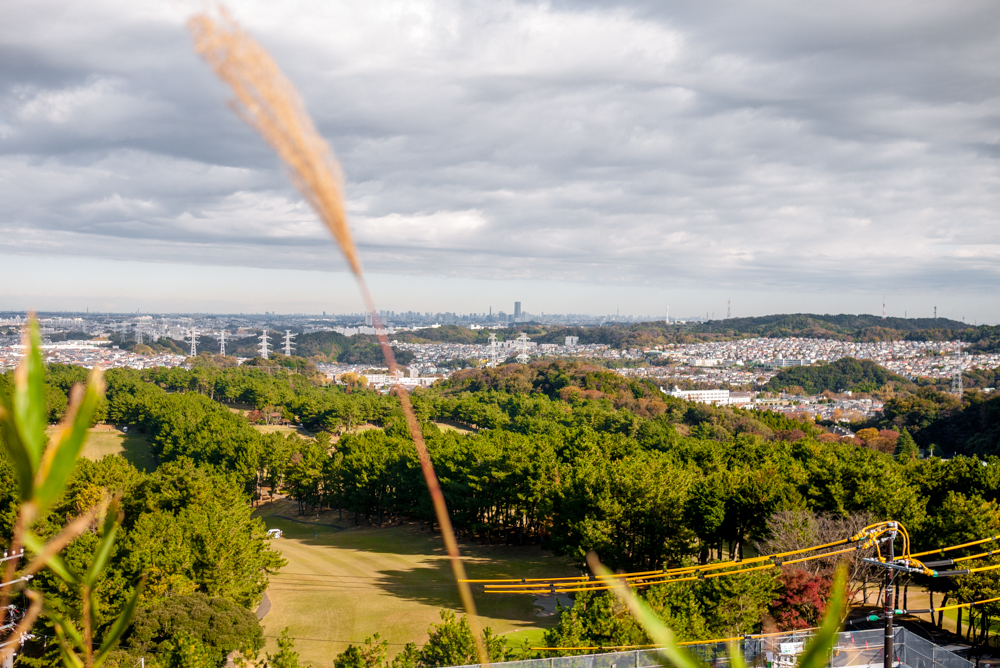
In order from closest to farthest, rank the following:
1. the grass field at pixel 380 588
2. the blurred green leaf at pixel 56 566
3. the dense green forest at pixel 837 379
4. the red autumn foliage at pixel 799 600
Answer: the blurred green leaf at pixel 56 566 → the red autumn foliage at pixel 799 600 → the grass field at pixel 380 588 → the dense green forest at pixel 837 379

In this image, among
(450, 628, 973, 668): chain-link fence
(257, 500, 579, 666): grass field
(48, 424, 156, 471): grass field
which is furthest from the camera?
(48, 424, 156, 471): grass field

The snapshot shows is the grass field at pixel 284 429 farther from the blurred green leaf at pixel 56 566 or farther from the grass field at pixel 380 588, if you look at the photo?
the blurred green leaf at pixel 56 566

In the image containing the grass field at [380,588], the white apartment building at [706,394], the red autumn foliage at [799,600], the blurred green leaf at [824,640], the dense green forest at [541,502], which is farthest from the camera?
the white apartment building at [706,394]

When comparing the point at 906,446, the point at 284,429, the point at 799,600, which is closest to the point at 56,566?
the point at 799,600

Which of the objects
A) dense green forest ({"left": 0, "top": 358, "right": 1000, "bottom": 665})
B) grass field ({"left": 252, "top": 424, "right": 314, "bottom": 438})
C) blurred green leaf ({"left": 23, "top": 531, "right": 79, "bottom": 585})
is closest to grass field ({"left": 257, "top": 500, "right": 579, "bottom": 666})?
dense green forest ({"left": 0, "top": 358, "right": 1000, "bottom": 665})

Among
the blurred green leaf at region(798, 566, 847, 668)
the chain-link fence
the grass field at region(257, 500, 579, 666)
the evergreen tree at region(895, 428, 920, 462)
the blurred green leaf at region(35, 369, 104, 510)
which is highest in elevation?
the blurred green leaf at region(35, 369, 104, 510)

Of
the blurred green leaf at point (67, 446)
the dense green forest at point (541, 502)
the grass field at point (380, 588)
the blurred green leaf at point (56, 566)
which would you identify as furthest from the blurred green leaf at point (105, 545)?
the grass field at point (380, 588)

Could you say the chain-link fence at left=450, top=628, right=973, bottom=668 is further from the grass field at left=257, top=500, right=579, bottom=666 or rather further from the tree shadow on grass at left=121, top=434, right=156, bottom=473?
the tree shadow on grass at left=121, top=434, right=156, bottom=473
